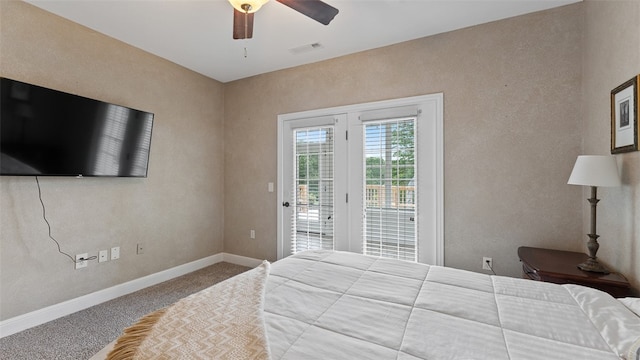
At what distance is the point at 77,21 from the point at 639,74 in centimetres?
417

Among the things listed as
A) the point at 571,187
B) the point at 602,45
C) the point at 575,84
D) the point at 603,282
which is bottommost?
the point at 603,282

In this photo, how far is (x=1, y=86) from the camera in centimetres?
195

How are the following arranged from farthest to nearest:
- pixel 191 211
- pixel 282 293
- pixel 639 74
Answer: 1. pixel 191 211
2. pixel 639 74
3. pixel 282 293

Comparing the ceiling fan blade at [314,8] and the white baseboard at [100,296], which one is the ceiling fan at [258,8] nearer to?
the ceiling fan blade at [314,8]

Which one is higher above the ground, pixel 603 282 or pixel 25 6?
pixel 25 6

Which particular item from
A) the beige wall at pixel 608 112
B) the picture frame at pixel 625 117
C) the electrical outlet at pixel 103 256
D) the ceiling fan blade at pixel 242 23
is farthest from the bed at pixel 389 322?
the electrical outlet at pixel 103 256

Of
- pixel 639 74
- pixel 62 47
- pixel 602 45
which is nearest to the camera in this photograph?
pixel 639 74

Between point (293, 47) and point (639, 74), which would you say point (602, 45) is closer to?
point (639, 74)

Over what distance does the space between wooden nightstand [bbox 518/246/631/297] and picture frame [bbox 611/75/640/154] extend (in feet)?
2.51

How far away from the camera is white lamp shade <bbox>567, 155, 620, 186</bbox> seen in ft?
5.32

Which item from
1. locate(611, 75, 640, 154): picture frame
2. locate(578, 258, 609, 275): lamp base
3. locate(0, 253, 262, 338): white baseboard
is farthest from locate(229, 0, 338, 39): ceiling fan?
locate(0, 253, 262, 338): white baseboard

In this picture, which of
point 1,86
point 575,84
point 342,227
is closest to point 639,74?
point 575,84

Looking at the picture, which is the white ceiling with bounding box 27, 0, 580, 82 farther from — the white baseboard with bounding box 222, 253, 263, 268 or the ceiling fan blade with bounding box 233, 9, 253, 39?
the white baseboard with bounding box 222, 253, 263, 268

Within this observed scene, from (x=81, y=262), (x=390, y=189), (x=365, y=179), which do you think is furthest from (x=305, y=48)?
(x=81, y=262)
